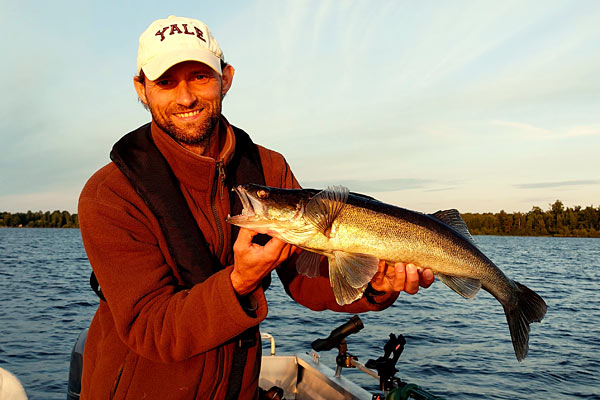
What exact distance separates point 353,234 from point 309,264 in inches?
14.9

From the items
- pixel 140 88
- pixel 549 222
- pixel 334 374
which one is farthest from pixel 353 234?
pixel 549 222

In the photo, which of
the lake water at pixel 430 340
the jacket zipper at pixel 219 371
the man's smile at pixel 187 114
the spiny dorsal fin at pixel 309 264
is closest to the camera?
the jacket zipper at pixel 219 371

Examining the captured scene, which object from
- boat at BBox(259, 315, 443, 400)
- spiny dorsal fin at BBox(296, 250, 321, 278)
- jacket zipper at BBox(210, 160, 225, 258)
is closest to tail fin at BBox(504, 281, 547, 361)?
boat at BBox(259, 315, 443, 400)

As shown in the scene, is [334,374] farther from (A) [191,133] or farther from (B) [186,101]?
(B) [186,101]

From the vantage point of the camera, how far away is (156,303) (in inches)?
104

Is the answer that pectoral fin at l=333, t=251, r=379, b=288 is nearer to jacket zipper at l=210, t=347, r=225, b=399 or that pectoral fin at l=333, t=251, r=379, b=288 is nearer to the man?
the man

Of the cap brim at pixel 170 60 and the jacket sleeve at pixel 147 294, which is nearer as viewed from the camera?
the jacket sleeve at pixel 147 294

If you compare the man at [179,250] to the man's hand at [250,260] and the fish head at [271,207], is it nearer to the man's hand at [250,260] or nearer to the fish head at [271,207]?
the man's hand at [250,260]

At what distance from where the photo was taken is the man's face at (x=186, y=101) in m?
3.08

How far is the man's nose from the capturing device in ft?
9.98

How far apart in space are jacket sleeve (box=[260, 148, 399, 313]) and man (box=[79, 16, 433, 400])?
2 centimetres

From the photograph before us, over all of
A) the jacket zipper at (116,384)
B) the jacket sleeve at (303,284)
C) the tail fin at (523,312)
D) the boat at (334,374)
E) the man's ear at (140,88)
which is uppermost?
the man's ear at (140,88)

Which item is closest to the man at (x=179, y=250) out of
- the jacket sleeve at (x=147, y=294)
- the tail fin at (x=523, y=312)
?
the jacket sleeve at (x=147, y=294)

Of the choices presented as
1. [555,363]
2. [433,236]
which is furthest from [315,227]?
[555,363]
